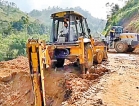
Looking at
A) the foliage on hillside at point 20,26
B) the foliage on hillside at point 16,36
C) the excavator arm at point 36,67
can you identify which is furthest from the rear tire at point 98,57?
the foliage on hillside at point 20,26

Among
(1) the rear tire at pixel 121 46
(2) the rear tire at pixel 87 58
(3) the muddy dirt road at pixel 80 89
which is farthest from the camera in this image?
(1) the rear tire at pixel 121 46

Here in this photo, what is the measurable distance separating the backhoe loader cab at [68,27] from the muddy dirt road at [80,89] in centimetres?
142

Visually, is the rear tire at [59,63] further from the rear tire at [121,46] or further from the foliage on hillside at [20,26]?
the foliage on hillside at [20,26]

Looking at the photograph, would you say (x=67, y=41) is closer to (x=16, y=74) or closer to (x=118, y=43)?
(x=16, y=74)

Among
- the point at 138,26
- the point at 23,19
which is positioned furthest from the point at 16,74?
the point at 23,19

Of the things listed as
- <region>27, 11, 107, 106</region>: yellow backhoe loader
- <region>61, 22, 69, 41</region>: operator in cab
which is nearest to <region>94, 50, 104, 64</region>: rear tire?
<region>27, 11, 107, 106</region>: yellow backhoe loader

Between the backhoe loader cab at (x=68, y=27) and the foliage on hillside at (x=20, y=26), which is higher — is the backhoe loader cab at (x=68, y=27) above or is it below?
below

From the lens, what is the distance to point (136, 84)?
816 cm

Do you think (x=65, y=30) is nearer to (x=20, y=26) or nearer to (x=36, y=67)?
(x=36, y=67)

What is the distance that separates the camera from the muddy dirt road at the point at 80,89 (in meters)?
6.39

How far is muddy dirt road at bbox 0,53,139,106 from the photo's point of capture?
6387 millimetres

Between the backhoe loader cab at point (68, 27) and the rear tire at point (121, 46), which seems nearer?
the backhoe loader cab at point (68, 27)

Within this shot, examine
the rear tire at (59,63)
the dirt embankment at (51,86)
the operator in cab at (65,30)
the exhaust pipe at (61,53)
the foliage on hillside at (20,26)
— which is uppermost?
the foliage on hillside at (20,26)

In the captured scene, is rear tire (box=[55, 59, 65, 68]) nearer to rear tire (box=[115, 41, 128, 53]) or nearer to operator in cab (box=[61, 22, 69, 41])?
operator in cab (box=[61, 22, 69, 41])
